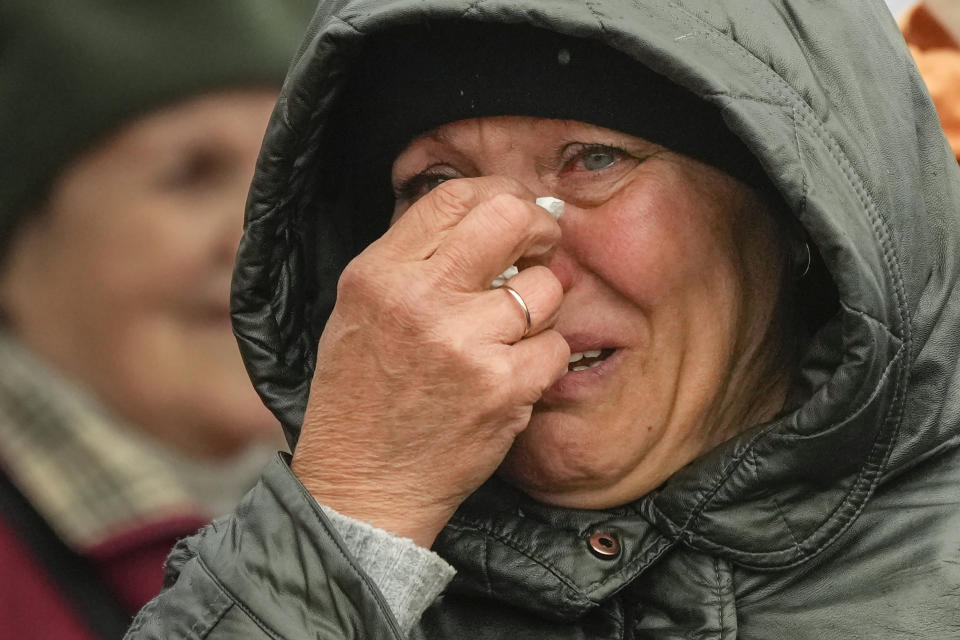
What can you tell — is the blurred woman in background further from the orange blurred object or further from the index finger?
the orange blurred object

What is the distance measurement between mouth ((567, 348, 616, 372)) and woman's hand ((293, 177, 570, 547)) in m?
0.14

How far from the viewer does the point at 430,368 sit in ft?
5.78

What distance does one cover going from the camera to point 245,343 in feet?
7.17

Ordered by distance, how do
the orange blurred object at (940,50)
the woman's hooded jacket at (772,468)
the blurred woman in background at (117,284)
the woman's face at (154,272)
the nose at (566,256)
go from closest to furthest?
the woman's hooded jacket at (772,468), the nose at (566,256), the blurred woman in background at (117,284), the woman's face at (154,272), the orange blurred object at (940,50)

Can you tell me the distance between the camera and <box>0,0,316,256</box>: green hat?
2381 millimetres

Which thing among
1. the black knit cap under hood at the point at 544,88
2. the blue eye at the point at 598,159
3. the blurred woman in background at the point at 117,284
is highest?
the black knit cap under hood at the point at 544,88

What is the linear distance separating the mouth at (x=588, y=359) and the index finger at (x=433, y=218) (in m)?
0.30

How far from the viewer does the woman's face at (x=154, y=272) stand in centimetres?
251

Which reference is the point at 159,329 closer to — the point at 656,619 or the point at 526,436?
the point at 526,436

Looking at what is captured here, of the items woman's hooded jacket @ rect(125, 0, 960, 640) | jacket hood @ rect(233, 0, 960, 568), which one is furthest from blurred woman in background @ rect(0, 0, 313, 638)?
jacket hood @ rect(233, 0, 960, 568)

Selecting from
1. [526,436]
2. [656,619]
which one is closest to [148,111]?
[526,436]

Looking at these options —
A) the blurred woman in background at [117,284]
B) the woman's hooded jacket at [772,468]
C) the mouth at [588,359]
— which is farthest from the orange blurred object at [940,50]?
the blurred woman in background at [117,284]

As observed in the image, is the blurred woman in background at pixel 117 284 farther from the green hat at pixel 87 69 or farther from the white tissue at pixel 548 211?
the white tissue at pixel 548 211

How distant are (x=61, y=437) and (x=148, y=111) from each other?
0.69 metres
